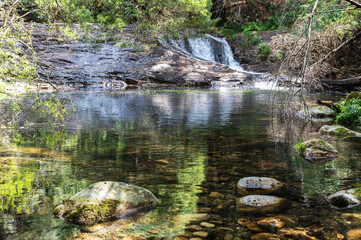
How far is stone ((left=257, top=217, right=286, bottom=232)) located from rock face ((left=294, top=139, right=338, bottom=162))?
2738 mm

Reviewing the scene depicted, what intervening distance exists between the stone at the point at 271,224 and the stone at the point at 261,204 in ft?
0.68

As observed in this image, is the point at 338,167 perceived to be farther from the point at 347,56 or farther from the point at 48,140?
the point at 347,56

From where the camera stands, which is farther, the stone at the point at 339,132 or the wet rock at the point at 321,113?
the wet rock at the point at 321,113

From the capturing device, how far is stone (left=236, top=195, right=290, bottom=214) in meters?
3.77

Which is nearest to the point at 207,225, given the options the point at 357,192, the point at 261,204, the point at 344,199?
the point at 261,204

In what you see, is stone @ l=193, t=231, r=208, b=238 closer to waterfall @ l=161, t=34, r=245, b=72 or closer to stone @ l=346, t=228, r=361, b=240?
stone @ l=346, t=228, r=361, b=240

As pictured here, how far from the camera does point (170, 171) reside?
5211mm

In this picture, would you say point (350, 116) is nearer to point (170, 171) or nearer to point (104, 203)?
point (170, 171)

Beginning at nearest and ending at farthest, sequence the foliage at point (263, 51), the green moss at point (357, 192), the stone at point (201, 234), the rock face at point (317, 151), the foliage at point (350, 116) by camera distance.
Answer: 1. the stone at point (201, 234)
2. the green moss at point (357, 192)
3. the rock face at point (317, 151)
4. the foliage at point (350, 116)
5. the foliage at point (263, 51)

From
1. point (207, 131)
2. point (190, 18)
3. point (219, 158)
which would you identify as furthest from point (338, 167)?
point (190, 18)

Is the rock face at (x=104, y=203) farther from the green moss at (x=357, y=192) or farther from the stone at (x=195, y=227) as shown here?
the green moss at (x=357, y=192)

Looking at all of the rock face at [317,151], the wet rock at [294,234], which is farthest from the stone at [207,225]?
the rock face at [317,151]

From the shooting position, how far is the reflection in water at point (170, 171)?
11.4 ft

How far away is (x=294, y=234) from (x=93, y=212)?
2076mm
